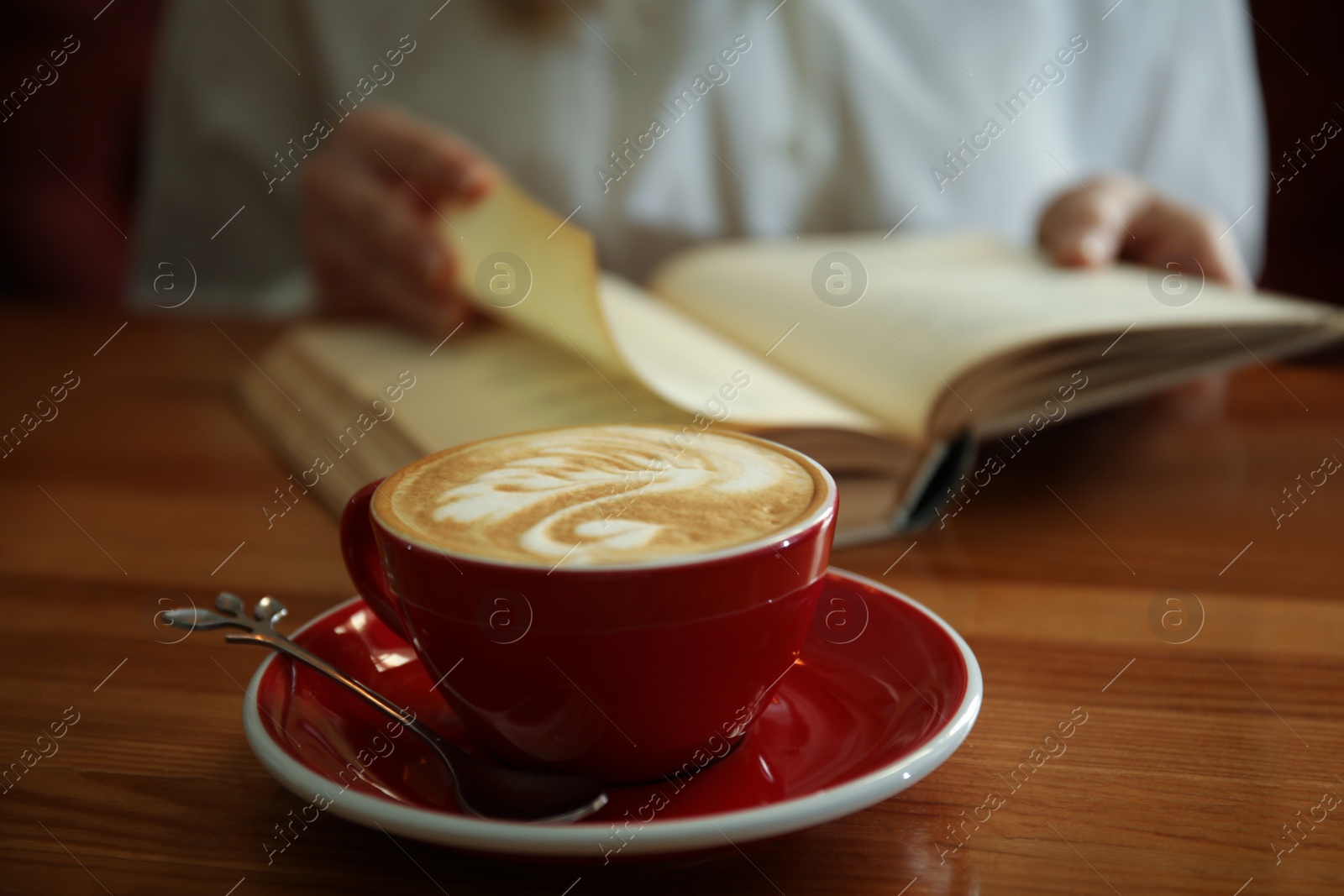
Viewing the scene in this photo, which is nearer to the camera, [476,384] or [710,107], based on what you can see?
[476,384]

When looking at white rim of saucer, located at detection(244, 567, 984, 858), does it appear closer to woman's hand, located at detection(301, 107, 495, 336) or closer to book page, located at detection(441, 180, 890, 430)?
book page, located at detection(441, 180, 890, 430)

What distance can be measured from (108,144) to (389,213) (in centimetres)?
103

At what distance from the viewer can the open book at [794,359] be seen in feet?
2.23

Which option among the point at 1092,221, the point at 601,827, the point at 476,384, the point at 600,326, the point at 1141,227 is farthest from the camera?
the point at 1141,227

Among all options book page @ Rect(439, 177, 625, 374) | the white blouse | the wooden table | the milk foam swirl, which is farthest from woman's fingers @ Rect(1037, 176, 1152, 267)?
the milk foam swirl

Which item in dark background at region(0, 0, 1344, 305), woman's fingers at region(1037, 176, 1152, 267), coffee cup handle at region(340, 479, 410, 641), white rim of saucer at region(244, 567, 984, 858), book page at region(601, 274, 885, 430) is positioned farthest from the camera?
dark background at region(0, 0, 1344, 305)

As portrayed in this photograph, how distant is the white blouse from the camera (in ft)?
4.64

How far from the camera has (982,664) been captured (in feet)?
1.70

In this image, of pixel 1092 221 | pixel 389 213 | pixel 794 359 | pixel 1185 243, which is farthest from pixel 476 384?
pixel 1185 243

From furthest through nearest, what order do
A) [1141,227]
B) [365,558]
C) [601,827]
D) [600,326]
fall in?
1. [1141,227]
2. [600,326]
3. [365,558]
4. [601,827]

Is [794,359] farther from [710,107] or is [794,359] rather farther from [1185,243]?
[710,107]

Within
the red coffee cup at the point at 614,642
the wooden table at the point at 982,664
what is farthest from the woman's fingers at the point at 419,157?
the red coffee cup at the point at 614,642

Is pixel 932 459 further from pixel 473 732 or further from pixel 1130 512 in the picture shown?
pixel 473 732

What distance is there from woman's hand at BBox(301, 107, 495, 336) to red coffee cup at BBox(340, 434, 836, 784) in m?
0.59
